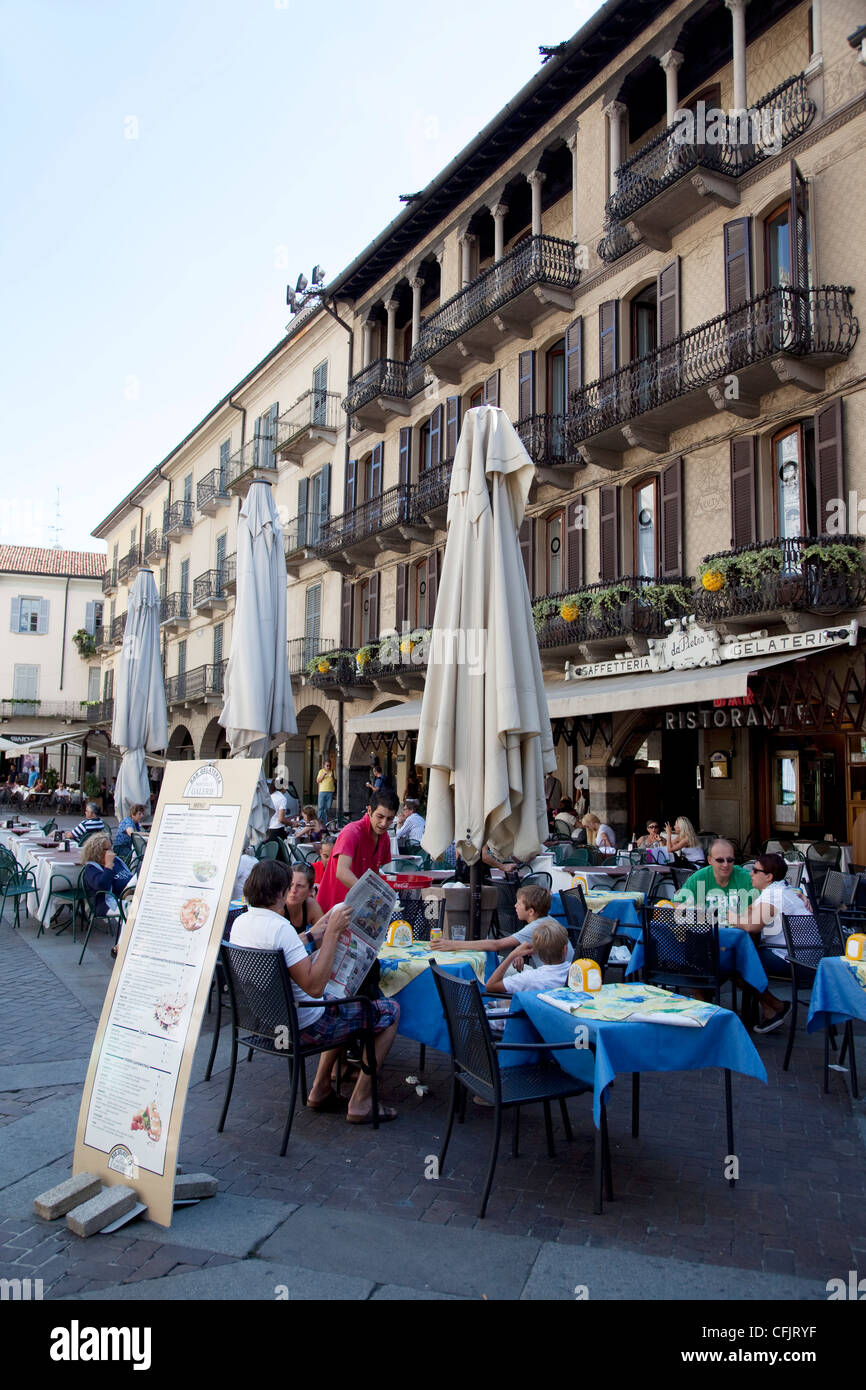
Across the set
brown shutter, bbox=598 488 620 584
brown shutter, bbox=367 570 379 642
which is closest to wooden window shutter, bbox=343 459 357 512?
brown shutter, bbox=367 570 379 642

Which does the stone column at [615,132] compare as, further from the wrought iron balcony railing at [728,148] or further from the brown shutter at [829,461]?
the brown shutter at [829,461]

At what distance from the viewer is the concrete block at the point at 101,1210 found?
3457mm

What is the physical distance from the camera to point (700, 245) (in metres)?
15.4

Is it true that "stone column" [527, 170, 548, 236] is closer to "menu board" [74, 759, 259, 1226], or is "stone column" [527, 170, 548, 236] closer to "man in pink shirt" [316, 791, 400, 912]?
"man in pink shirt" [316, 791, 400, 912]

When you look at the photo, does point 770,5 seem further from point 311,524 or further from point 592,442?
point 311,524

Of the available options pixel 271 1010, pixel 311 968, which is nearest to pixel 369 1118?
pixel 271 1010

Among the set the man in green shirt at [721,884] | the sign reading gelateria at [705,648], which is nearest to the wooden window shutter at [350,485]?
the sign reading gelateria at [705,648]

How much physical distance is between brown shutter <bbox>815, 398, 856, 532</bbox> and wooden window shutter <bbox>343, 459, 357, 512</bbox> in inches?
566

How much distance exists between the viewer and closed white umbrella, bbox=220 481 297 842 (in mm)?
10352

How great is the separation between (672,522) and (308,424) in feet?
46.6

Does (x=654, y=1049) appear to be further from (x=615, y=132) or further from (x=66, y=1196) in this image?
(x=615, y=132)

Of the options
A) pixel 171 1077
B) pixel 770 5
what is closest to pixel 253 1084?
pixel 171 1077

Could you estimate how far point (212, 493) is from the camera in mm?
33531

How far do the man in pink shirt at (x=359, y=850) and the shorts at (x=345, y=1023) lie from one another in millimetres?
1195
